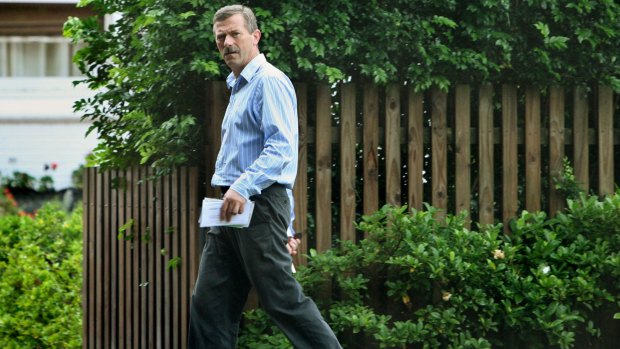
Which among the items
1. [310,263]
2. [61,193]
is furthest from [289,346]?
[61,193]

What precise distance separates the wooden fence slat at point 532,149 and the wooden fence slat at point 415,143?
65cm

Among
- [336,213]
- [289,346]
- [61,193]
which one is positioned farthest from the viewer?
[61,193]

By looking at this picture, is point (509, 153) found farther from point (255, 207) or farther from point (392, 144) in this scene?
point (255, 207)

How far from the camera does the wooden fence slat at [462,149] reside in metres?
6.52

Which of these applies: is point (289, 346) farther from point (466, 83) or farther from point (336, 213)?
point (466, 83)

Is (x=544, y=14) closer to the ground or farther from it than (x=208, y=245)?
farther from it

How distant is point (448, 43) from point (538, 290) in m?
1.50

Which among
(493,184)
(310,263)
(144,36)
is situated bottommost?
(310,263)

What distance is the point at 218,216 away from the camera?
502 cm

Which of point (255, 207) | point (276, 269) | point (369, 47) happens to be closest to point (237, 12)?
point (255, 207)

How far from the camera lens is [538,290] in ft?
19.8

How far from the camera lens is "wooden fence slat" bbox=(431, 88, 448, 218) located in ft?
21.3

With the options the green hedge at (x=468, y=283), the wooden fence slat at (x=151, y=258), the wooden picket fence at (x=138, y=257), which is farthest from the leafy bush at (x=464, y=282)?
the wooden fence slat at (x=151, y=258)

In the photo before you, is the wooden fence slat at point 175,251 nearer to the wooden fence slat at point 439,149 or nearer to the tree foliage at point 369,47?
the tree foliage at point 369,47
